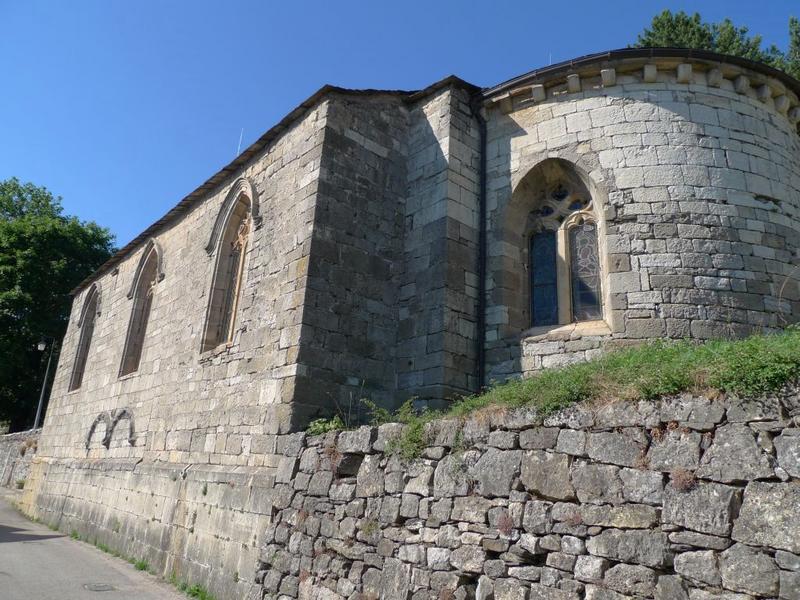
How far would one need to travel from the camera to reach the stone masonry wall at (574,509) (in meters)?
3.26

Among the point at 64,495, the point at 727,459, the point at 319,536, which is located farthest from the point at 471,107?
the point at 64,495

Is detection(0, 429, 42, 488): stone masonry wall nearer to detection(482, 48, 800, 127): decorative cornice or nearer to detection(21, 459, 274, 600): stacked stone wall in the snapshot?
detection(21, 459, 274, 600): stacked stone wall

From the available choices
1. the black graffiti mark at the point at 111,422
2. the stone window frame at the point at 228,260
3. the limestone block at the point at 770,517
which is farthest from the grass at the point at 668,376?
the black graffiti mark at the point at 111,422

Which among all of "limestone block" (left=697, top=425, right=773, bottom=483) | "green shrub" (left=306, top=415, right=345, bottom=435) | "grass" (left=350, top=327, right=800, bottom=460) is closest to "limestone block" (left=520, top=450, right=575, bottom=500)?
"grass" (left=350, top=327, right=800, bottom=460)

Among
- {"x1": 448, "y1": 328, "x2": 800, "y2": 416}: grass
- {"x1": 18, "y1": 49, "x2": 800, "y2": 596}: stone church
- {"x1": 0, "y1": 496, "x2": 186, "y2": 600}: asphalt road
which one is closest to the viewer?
{"x1": 448, "y1": 328, "x2": 800, "y2": 416}: grass

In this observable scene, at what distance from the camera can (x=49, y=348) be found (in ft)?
84.7

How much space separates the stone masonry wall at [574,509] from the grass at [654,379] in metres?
0.09

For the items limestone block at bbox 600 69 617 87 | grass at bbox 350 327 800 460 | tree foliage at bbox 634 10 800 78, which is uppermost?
tree foliage at bbox 634 10 800 78

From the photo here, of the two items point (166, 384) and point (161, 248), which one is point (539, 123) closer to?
point (166, 384)

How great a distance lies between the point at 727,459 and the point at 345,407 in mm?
4921

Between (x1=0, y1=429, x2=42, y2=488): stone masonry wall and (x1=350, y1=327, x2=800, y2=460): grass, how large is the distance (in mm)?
18434

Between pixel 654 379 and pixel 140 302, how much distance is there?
12.7m

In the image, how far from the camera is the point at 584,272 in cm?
827

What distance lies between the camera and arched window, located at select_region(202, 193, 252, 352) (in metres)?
10.1
